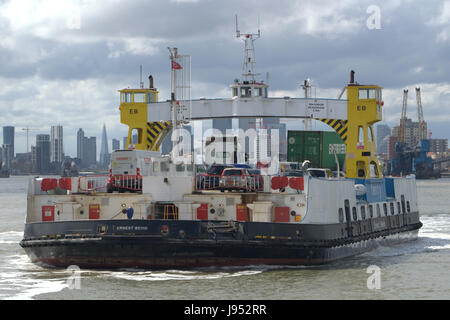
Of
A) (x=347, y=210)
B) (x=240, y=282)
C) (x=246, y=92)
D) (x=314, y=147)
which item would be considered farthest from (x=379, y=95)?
(x=240, y=282)

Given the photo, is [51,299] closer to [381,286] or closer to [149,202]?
[149,202]

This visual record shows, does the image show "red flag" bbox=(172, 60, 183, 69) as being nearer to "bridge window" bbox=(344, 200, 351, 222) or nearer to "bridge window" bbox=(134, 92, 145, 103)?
"bridge window" bbox=(344, 200, 351, 222)

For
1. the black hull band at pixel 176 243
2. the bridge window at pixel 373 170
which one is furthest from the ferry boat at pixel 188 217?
the bridge window at pixel 373 170

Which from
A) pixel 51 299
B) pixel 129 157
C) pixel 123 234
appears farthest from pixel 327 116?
pixel 51 299

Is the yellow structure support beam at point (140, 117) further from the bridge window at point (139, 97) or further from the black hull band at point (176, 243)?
the black hull band at point (176, 243)

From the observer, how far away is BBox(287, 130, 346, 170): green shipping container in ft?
143

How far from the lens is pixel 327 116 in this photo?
42812 mm

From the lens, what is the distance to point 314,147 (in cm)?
4375

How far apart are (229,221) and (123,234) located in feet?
13.0

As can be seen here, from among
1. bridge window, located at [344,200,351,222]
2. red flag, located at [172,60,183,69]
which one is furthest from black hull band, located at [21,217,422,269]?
red flag, located at [172,60,183,69]

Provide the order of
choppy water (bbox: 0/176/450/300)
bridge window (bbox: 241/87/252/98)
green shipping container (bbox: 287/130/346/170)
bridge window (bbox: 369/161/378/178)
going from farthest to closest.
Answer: bridge window (bbox: 369/161/378/178) → green shipping container (bbox: 287/130/346/170) → bridge window (bbox: 241/87/252/98) → choppy water (bbox: 0/176/450/300)

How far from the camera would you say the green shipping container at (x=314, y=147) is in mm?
43653

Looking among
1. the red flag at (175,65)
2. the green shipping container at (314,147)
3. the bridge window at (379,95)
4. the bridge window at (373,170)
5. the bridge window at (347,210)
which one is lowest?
the bridge window at (347,210)

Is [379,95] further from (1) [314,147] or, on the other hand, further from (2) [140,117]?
(2) [140,117]
